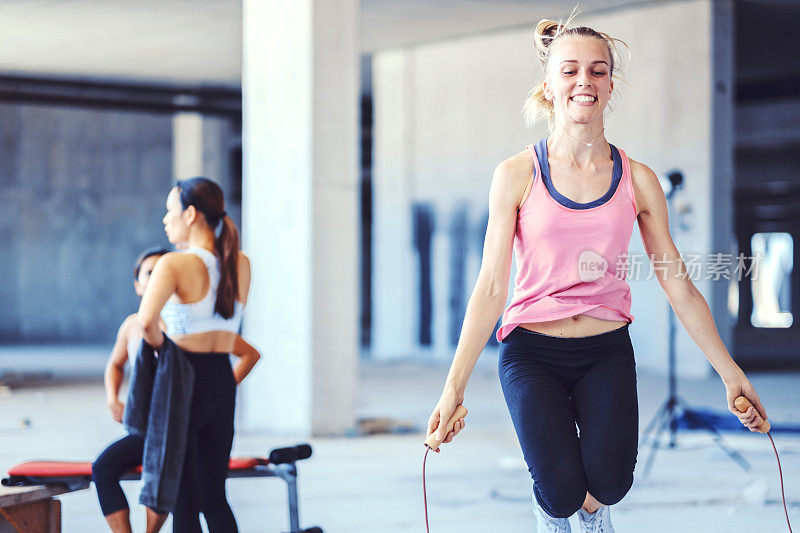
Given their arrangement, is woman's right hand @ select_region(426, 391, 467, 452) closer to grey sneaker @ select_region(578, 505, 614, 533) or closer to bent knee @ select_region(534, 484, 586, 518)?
bent knee @ select_region(534, 484, 586, 518)

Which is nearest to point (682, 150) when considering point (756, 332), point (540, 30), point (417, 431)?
point (417, 431)

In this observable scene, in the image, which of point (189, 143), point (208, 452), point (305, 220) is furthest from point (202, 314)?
point (189, 143)

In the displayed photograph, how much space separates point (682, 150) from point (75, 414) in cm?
826

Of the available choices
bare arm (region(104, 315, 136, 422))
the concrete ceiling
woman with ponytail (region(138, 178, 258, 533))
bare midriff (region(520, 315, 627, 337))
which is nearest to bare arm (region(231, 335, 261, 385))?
woman with ponytail (region(138, 178, 258, 533))

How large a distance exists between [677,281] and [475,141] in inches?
497

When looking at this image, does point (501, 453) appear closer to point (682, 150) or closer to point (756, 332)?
point (682, 150)

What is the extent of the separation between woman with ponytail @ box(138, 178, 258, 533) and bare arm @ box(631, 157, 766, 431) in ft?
5.28

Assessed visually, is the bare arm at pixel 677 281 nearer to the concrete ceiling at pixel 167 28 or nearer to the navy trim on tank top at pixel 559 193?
the navy trim on tank top at pixel 559 193

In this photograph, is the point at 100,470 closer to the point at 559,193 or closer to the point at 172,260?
the point at 172,260

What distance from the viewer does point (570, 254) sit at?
2.78 metres

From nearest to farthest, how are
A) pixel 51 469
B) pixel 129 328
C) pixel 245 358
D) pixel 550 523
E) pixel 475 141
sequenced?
1. pixel 550 523
2. pixel 51 469
3. pixel 245 358
4. pixel 129 328
5. pixel 475 141

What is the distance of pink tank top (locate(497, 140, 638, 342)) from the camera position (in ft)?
9.09

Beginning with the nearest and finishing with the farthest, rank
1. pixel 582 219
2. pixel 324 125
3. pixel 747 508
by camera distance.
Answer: pixel 582 219 → pixel 747 508 → pixel 324 125

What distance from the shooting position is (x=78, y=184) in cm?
2262
